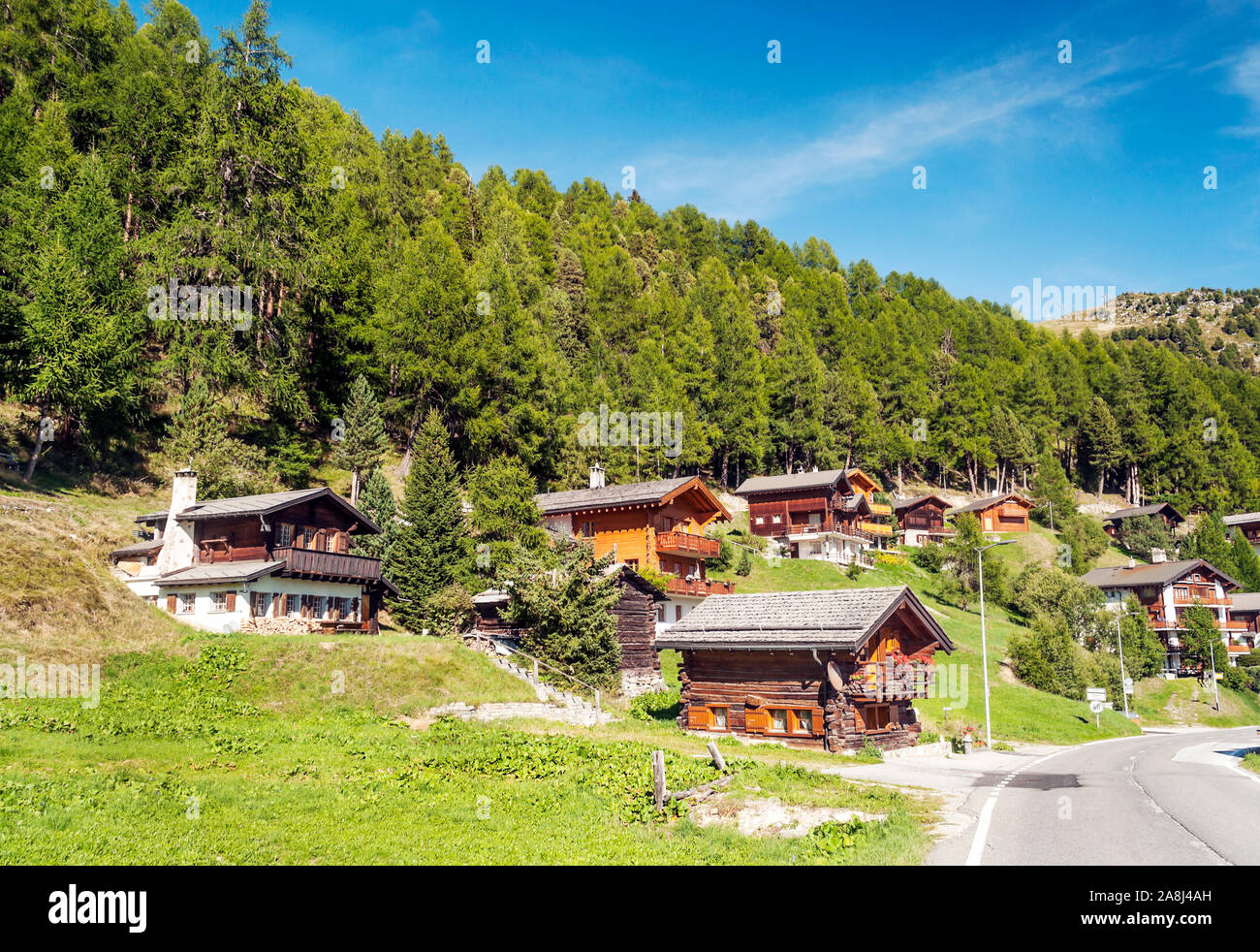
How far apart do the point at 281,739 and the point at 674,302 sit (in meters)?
81.9

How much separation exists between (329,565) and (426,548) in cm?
569

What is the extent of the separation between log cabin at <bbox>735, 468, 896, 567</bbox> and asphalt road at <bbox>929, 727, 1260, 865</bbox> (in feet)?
146

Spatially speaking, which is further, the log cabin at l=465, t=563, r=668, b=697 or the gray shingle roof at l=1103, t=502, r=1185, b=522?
the gray shingle roof at l=1103, t=502, r=1185, b=522

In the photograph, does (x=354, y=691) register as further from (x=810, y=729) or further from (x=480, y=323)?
(x=480, y=323)

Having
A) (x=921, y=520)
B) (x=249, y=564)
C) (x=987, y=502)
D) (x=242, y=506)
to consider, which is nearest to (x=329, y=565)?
(x=249, y=564)

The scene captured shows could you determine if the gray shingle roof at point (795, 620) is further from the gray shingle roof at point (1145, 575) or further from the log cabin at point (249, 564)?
the gray shingle roof at point (1145, 575)

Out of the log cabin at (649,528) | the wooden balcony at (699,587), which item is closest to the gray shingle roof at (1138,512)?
the log cabin at (649,528)

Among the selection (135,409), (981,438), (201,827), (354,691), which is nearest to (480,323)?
(135,409)

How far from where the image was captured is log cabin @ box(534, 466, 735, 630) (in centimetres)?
5397

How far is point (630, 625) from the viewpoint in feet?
148

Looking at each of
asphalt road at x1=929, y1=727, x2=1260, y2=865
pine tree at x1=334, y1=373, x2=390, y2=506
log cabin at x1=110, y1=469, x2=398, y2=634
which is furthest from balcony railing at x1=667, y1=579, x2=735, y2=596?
asphalt road at x1=929, y1=727, x2=1260, y2=865

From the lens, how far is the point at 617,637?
4409 cm

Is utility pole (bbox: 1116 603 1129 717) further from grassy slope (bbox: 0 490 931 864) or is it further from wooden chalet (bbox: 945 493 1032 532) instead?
grassy slope (bbox: 0 490 931 864)

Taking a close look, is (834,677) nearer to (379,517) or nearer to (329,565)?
(329,565)
